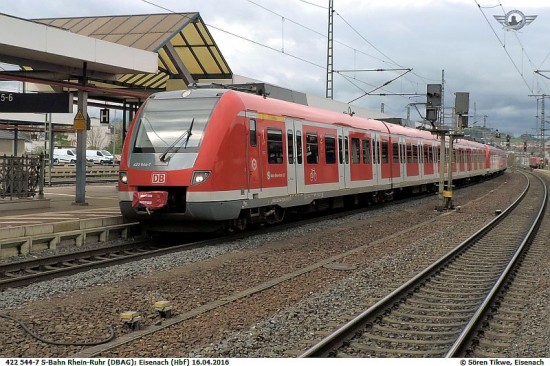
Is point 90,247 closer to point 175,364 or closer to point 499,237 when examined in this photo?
point 175,364

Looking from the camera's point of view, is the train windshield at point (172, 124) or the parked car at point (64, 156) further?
the parked car at point (64, 156)

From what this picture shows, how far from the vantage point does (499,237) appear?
13.6 m

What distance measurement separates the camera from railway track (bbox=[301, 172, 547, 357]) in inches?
213

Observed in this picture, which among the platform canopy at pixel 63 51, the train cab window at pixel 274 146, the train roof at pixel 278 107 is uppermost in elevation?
the platform canopy at pixel 63 51

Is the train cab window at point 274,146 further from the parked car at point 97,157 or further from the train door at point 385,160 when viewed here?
the parked car at point 97,157

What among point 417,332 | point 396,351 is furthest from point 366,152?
point 396,351

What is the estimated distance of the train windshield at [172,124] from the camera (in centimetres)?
1134

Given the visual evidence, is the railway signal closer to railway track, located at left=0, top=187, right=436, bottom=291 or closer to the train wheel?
the train wheel

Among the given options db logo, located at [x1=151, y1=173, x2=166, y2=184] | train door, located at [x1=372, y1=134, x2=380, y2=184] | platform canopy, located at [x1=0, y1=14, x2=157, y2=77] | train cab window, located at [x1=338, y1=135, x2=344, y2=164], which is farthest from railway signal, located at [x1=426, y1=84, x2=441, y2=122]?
db logo, located at [x1=151, y1=173, x2=166, y2=184]

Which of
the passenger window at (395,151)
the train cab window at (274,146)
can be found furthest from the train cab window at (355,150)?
the train cab window at (274,146)

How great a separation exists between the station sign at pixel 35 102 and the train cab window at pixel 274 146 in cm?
579

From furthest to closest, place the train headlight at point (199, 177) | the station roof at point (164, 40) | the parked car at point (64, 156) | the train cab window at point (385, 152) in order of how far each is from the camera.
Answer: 1. the parked car at point (64, 156)
2. the train cab window at point (385, 152)
3. the station roof at point (164, 40)
4. the train headlight at point (199, 177)

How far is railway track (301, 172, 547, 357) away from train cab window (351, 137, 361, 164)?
6522 mm

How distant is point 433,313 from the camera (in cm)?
688
